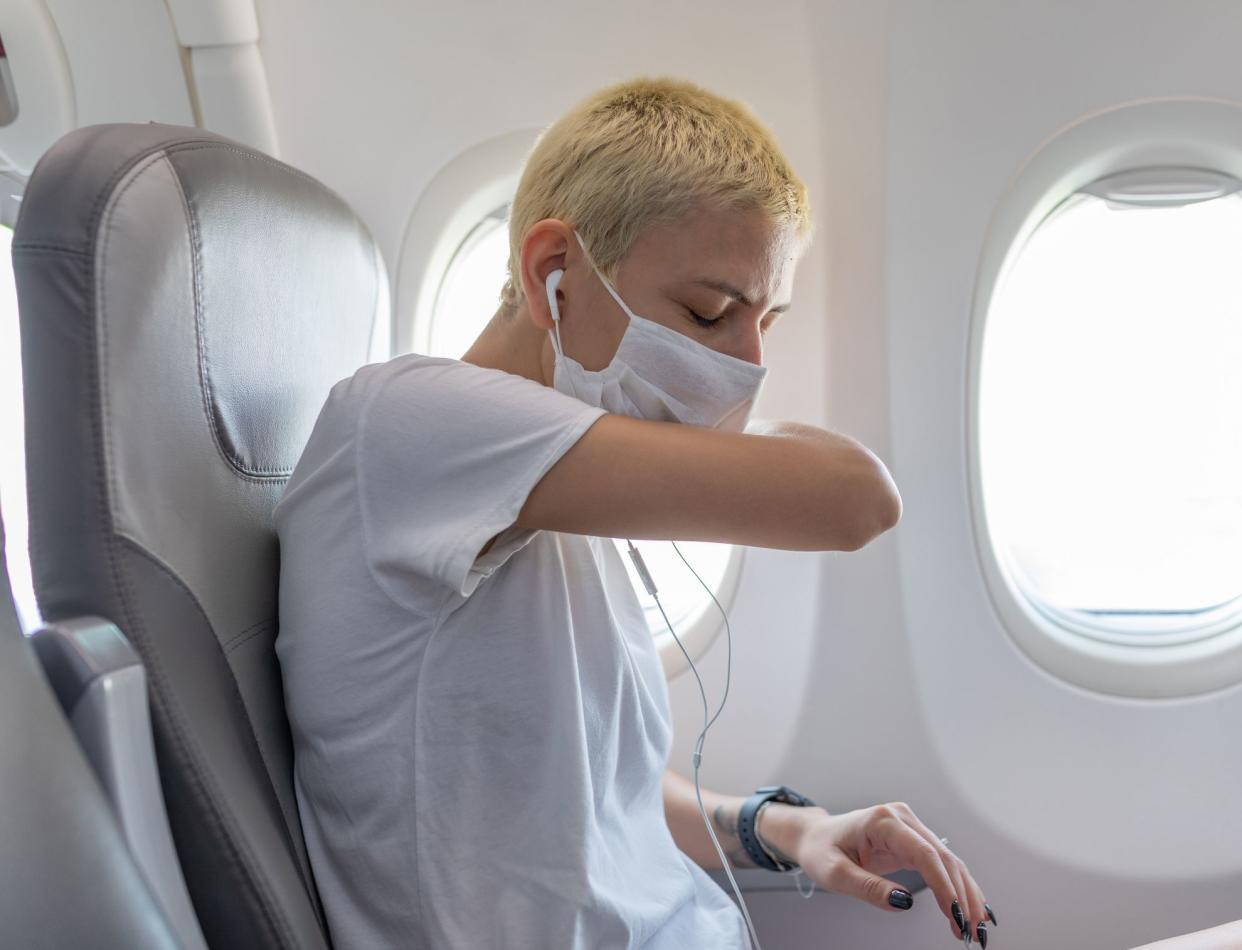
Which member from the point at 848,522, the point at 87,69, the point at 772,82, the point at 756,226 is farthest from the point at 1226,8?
the point at 87,69

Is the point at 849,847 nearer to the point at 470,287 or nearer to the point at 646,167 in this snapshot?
the point at 646,167

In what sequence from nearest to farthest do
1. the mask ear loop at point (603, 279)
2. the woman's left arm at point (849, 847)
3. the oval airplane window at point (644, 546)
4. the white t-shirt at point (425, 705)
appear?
the white t-shirt at point (425, 705) < the mask ear loop at point (603, 279) < the woman's left arm at point (849, 847) < the oval airplane window at point (644, 546)

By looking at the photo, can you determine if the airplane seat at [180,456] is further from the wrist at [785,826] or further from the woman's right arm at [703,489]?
the wrist at [785,826]

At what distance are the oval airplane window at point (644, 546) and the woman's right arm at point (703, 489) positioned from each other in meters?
0.98

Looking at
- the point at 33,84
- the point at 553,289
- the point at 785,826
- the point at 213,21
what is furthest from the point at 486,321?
the point at 785,826

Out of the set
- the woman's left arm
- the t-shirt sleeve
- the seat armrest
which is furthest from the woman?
the woman's left arm

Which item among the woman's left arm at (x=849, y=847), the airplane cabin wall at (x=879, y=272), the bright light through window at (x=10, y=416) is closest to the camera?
the woman's left arm at (x=849, y=847)

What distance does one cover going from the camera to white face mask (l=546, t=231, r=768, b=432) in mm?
1111

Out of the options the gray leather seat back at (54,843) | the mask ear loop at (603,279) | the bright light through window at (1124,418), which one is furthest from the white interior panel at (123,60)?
the bright light through window at (1124,418)

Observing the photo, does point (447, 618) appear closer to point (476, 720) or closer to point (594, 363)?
point (476, 720)

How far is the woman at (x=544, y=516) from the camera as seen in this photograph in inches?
38.5

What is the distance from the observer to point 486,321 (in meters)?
2.12

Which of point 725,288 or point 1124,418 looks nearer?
point 725,288

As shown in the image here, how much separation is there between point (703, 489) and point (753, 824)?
89 centimetres
